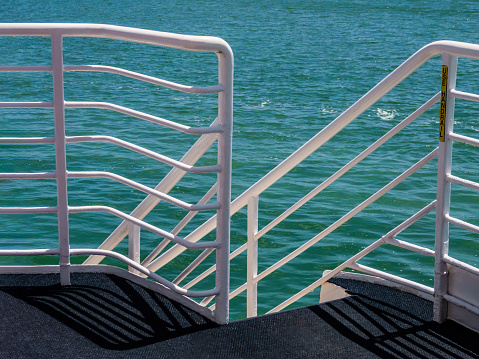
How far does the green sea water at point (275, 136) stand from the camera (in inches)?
419

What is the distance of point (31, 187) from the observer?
12797mm

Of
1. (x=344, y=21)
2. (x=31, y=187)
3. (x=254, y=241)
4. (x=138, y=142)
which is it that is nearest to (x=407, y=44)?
(x=344, y=21)

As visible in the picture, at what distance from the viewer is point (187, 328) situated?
320 cm

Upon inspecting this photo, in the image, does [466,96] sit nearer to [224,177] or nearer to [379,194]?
[379,194]

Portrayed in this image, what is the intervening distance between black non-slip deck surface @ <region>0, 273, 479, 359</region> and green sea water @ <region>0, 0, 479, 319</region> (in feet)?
17.5

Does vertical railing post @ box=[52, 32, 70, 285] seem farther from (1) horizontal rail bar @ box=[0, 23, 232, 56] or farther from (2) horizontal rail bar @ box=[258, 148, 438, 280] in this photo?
(2) horizontal rail bar @ box=[258, 148, 438, 280]

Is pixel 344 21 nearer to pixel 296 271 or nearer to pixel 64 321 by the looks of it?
pixel 296 271

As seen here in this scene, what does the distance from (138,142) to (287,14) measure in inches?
1084

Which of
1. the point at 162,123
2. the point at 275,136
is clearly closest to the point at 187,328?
the point at 162,123

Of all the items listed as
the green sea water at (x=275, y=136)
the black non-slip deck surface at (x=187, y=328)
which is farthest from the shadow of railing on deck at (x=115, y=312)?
the green sea water at (x=275, y=136)

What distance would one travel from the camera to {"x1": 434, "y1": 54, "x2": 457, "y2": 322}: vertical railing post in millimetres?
3001

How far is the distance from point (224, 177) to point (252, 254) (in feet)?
2.95

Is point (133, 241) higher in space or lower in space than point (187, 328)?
higher

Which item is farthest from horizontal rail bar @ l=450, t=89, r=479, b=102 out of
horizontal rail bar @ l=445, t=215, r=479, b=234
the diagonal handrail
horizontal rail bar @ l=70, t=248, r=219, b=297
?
horizontal rail bar @ l=70, t=248, r=219, b=297
